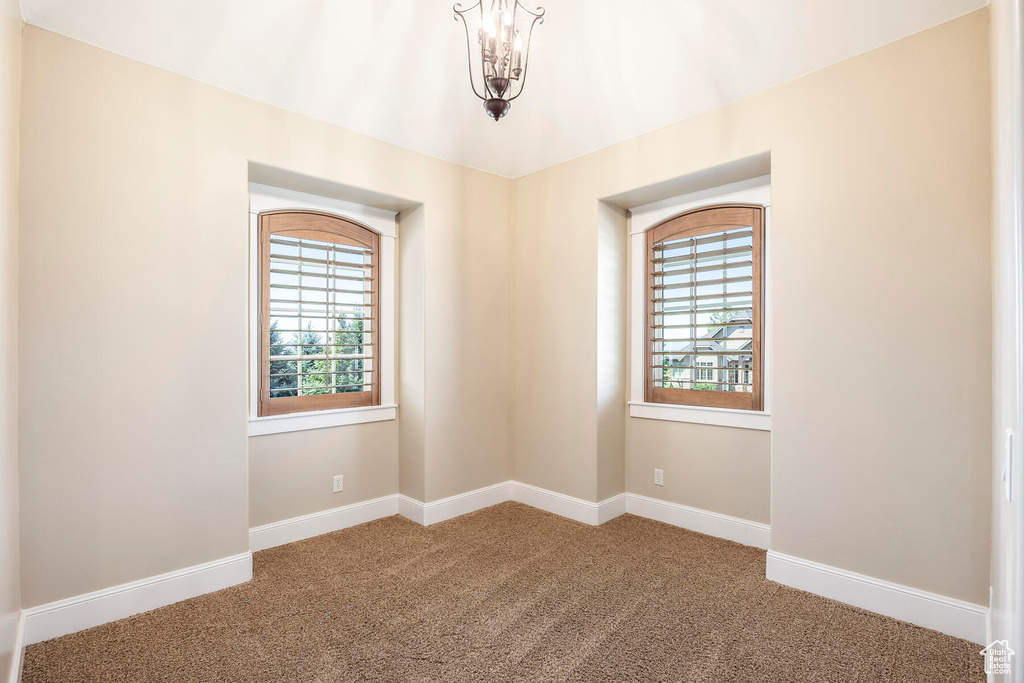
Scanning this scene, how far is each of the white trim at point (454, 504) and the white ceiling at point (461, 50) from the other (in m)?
2.48

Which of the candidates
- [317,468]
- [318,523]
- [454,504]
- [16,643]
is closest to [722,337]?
[454,504]

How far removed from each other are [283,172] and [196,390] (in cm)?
130

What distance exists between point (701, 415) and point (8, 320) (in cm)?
357

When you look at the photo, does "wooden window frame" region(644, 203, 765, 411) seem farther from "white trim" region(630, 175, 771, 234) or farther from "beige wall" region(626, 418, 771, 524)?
"beige wall" region(626, 418, 771, 524)

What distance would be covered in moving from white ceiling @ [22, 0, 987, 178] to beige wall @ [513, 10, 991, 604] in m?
0.18

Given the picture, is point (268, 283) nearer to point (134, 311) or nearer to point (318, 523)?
point (134, 311)

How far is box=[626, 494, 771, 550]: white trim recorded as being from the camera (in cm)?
326

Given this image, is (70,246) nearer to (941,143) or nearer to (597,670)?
(597,670)

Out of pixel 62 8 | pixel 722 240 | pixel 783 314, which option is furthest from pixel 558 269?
pixel 62 8

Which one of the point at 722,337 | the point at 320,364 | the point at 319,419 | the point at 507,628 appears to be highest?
the point at 722,337

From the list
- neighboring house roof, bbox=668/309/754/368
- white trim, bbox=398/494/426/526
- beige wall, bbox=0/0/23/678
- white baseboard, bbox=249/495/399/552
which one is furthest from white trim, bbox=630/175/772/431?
beige wall, bbox=0/0/23/678

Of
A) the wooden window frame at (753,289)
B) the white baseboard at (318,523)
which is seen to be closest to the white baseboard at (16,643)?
the white baseboard at (318,523)

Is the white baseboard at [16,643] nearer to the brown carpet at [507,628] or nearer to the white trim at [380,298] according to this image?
the brown carpet at [507,628]

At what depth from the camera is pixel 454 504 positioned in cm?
383
